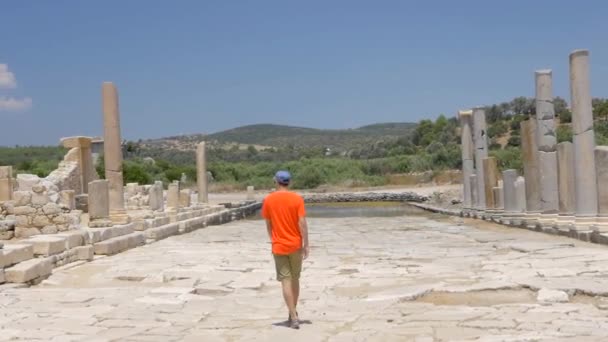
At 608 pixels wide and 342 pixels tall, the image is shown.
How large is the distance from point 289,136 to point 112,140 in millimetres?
129543

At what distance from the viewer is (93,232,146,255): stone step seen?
1393 centimetres

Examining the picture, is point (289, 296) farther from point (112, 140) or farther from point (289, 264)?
point (112, 140)

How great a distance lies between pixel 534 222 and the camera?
1856 centimetres

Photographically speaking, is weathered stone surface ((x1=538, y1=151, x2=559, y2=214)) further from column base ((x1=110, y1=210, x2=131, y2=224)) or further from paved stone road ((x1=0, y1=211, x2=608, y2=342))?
column base ((x1=110, y1=210, x2=131, y2=224))

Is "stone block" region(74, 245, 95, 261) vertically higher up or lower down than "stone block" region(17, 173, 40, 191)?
lower down

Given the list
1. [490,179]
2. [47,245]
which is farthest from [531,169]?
[47,245]

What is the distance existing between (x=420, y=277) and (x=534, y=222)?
954cm

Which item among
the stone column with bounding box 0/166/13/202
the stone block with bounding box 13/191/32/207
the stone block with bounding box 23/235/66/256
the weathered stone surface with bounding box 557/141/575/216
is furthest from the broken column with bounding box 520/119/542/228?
the stone column with bounding box 0/166/13/202

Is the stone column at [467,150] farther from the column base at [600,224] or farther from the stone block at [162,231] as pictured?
the column base at [600,224]

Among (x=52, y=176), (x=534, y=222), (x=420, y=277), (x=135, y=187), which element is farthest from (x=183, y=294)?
(x=135, y=187)

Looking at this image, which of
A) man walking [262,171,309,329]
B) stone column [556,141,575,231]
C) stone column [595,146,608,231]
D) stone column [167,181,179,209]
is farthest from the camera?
stone column [167,181,179,209]

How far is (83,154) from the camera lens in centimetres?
2512

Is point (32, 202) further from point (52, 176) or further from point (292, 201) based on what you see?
point (292, 201)

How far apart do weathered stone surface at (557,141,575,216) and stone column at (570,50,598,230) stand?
127 cm
